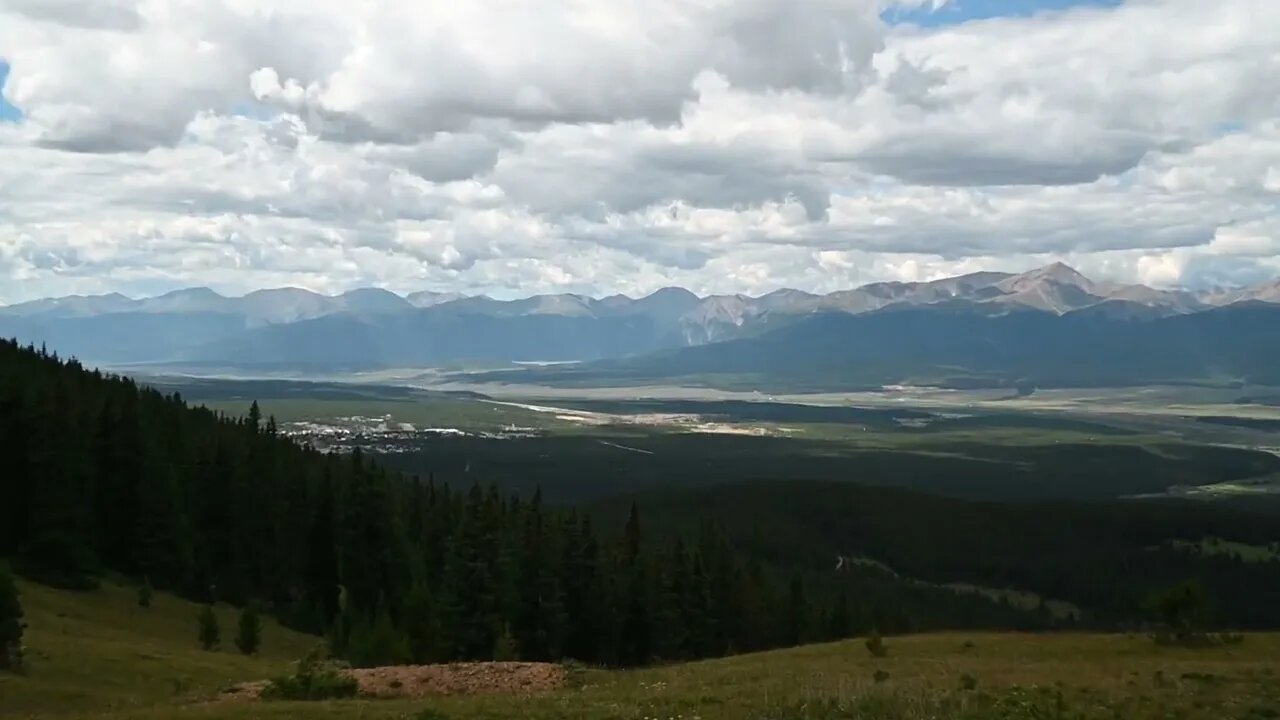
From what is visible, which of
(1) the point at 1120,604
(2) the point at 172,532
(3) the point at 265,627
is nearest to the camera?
(3) the point at 265,627

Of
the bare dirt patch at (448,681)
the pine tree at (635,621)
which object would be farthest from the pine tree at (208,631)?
the pine tree at (635,621)

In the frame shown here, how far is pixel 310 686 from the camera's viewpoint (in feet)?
97.7

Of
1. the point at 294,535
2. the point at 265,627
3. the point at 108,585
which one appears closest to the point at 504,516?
the point at 294,535

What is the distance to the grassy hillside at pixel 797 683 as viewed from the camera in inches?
1002

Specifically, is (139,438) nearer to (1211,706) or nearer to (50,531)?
(50,531)

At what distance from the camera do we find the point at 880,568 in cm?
17138

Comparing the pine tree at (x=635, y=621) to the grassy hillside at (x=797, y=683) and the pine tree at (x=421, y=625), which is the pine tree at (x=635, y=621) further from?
the grassy hillside at (x=797, y=683)

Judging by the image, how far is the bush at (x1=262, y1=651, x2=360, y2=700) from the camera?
96.9 ft

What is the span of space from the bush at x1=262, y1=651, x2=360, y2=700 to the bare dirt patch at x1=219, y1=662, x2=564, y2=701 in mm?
394

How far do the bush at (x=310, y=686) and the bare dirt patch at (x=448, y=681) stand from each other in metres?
0.39

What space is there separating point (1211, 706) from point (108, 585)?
55.6 m

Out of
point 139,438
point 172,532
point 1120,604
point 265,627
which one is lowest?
point 1120,604

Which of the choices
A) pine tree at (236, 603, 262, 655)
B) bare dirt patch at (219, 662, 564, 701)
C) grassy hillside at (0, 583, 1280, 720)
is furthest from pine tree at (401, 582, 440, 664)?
bare dirt patch at (219, 662, 564, 701)

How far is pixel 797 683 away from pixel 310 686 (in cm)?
1389
